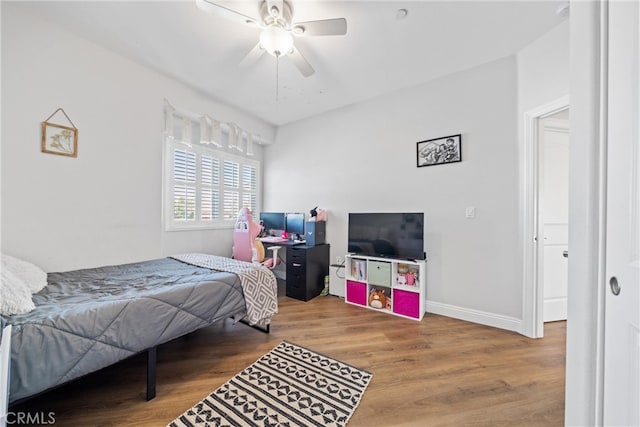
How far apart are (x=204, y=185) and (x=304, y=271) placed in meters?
2.02

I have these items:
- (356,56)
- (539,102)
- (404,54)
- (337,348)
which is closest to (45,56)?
(356,56)

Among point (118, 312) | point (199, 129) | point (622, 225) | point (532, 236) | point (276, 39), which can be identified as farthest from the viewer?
point (199, 129)

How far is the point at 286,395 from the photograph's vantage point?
1480 millimetres

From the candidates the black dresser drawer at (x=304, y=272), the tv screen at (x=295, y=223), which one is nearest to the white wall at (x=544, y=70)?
the black dresser drawer at (x=304, y=272)

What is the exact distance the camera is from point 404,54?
7.64 ft

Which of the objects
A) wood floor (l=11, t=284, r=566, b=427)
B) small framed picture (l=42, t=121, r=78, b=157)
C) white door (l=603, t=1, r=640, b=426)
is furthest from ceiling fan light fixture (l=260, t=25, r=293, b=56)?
wood floor (l=11, t=284, r=566, b=427)

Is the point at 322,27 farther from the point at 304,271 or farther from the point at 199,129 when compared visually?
the point at 304,271

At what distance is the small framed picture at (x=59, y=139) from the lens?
202 centimetres

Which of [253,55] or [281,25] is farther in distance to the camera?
[253,55]

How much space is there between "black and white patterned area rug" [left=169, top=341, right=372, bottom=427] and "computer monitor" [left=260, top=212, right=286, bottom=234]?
2.32m

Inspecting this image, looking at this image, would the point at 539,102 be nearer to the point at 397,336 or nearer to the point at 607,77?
the point at 607,77

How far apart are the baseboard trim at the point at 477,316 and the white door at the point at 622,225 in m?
1.86

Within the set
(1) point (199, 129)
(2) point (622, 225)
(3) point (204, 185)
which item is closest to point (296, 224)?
(3) point (204, 185)

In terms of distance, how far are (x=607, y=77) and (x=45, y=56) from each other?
3.66m
